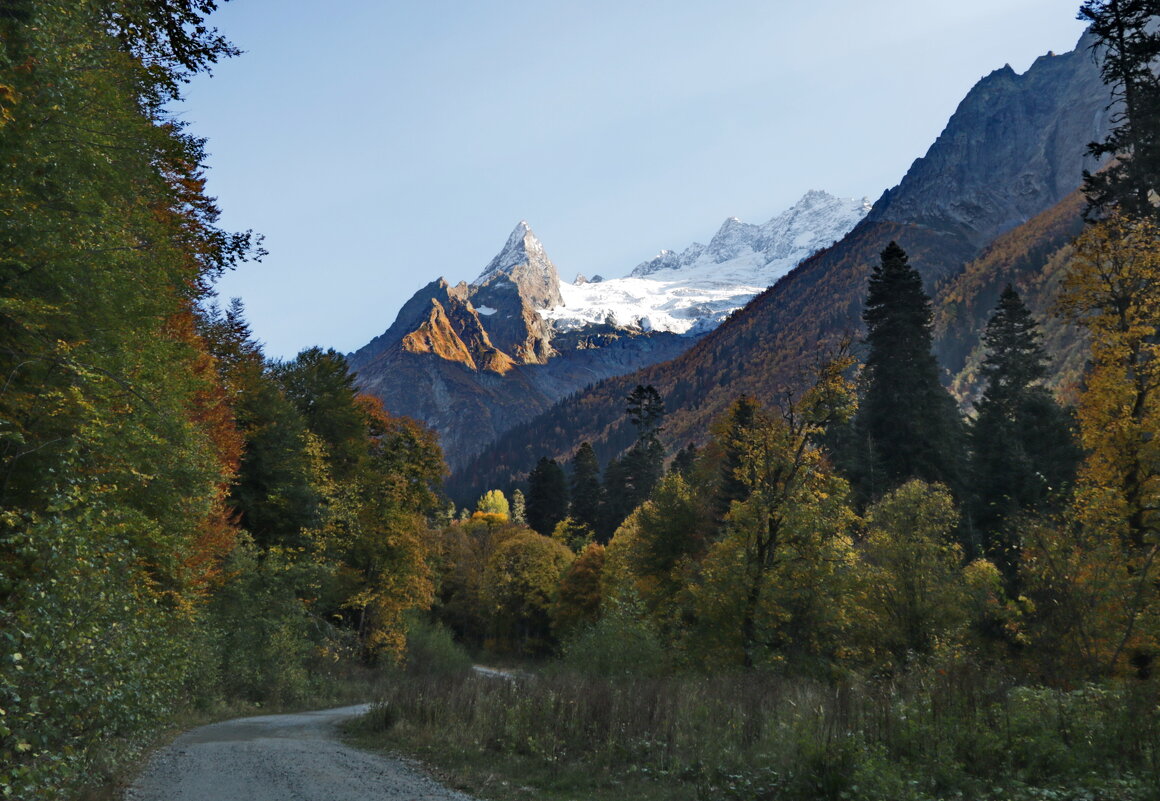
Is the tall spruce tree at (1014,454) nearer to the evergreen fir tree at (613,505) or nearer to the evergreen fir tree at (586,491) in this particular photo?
the evergreen fir tree at (613,505)

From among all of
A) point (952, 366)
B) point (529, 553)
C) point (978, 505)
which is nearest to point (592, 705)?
point (978, 505)

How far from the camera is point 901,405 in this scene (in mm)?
43188

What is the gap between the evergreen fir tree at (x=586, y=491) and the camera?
83000 mm

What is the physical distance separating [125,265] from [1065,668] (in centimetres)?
2153

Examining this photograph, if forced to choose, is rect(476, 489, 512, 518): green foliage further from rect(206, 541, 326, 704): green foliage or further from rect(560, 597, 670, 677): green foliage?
rect(560, 597, 670, 677): green foliage

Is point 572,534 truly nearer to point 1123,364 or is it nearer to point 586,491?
point 586,491

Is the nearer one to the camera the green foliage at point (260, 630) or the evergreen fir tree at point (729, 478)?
the green foliage at point (260, 630)

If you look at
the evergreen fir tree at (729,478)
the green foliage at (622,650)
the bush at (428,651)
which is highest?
the evergreen fir tree at (729,478)

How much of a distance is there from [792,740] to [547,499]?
264 ft

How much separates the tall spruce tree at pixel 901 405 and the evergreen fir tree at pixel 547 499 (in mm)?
50052

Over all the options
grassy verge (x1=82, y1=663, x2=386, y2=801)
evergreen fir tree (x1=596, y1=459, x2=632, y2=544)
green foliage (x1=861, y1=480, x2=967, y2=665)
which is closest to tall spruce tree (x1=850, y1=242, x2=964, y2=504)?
green foliage (x1=861, y1=480, x2=967, y2=665)

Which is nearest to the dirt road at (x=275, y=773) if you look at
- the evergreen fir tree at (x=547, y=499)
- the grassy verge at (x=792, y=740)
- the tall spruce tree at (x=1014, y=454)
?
the grassy verge at (x=792, y=740)

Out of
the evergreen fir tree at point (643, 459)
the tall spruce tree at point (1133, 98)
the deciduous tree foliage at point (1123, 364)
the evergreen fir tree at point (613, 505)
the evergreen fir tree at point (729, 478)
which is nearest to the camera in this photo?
the deciduous tree foliage at point (1123, 364)

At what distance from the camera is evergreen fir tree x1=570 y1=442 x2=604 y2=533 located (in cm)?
8300
